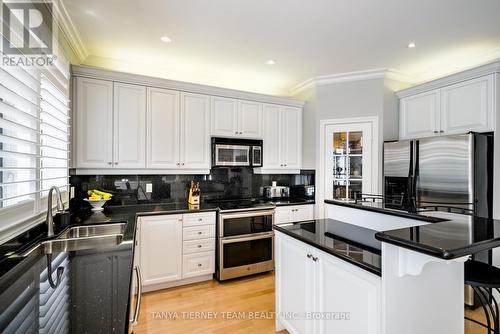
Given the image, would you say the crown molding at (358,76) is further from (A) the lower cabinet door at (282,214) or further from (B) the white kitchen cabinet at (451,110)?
(A) the lower cabinet door at (282,214)

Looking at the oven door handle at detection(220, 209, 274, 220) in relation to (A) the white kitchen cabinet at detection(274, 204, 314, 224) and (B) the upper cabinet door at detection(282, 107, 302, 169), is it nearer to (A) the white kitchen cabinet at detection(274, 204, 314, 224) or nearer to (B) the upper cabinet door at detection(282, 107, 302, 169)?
(A) the white kitchen cabinet at detection(274, 204, 314, 224)

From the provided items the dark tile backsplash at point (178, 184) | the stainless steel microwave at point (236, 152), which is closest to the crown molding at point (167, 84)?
the stainless steel microwave at point (236, 152)

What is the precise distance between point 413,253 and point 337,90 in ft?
9.72

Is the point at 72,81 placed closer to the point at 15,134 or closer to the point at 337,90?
the point at 15,134

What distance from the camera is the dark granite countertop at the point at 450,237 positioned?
37.5 inches

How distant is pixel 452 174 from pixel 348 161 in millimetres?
1206

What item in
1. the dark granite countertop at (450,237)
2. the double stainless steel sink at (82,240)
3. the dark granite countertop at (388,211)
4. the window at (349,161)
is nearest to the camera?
the dark granite countertop at (450,237)

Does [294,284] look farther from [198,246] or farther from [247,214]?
[198,246]

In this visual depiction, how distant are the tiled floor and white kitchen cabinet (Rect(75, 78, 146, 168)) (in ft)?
4.95

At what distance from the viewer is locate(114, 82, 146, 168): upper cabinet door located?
2.85 meters

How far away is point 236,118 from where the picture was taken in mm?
3488

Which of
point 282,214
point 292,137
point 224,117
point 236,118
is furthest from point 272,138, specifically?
point 282,214

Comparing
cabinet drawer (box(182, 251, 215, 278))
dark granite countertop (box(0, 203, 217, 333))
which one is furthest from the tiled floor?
→ dark granite countertop (box(0, 203, 217, 333))

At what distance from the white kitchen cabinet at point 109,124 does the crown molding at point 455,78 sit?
3400 mm
